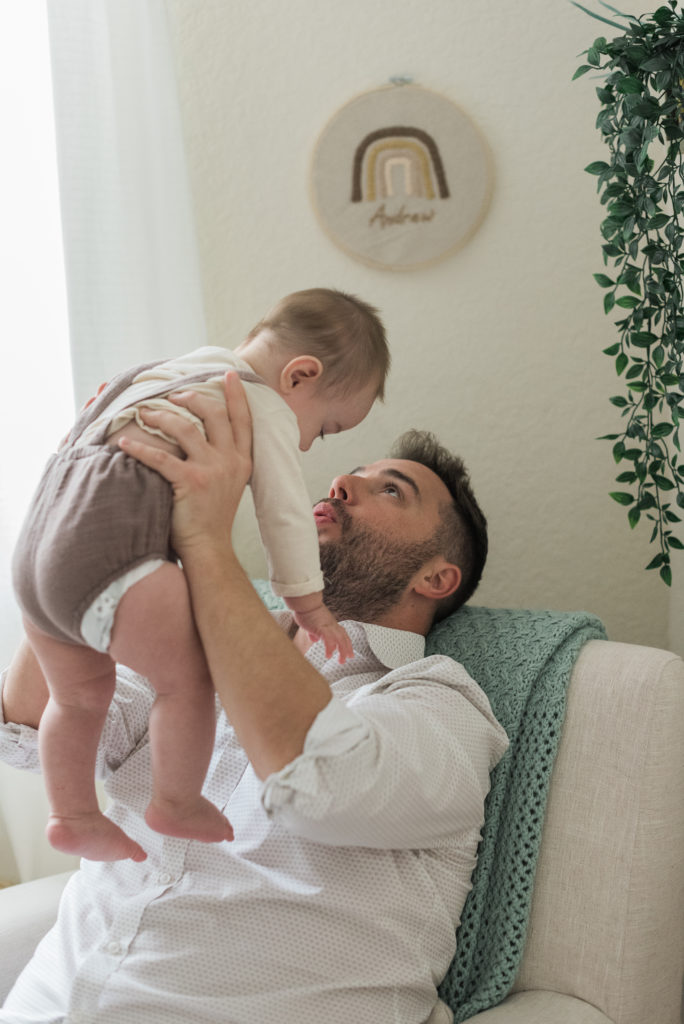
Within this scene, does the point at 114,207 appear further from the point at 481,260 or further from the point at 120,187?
the point at 481,260

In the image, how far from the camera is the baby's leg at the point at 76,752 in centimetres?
121

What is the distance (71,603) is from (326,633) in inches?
14.9

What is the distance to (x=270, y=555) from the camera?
1.28 metres

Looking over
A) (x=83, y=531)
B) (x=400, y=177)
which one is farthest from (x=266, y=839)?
(x=400, y=177)

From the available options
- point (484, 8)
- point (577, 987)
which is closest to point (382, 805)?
point (577, 987)

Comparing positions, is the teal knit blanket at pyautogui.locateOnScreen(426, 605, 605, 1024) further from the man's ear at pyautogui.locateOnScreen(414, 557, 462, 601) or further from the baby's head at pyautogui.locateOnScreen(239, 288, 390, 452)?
the baby's head at pyautogui.locateOnScreen(239, 288, 390, 452)

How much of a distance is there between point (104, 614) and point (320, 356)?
0.53 m

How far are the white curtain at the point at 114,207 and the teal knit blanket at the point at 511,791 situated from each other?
108 cm

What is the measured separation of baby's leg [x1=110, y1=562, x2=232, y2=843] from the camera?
3.60 ft

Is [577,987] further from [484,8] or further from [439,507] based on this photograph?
[484,8]

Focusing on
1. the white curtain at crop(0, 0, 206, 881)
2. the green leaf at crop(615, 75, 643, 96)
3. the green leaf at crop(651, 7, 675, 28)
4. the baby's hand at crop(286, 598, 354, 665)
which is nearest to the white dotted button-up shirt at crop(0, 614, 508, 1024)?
the baby's hand at crop(286, 598, 354, 665)

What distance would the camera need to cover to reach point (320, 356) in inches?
55.1

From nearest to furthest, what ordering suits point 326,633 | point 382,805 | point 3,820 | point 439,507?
point 382,805 → point 326,633 → point 439,507 → point 3,820

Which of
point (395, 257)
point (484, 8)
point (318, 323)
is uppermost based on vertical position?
point (484, 8)
